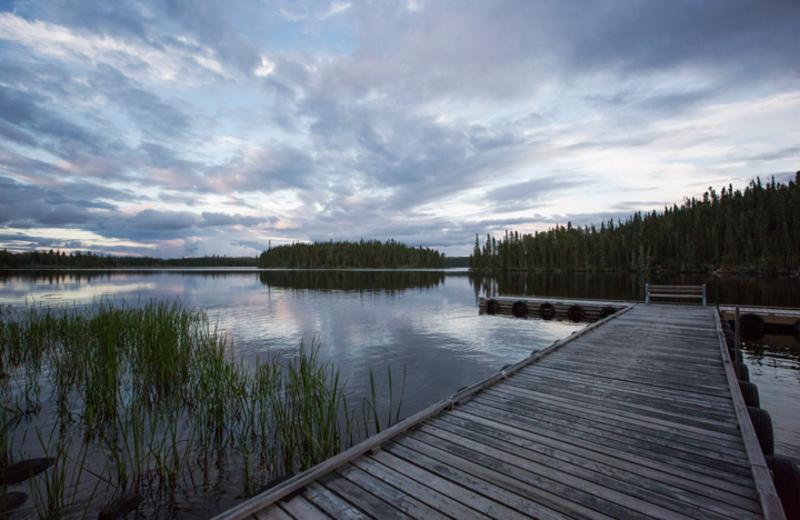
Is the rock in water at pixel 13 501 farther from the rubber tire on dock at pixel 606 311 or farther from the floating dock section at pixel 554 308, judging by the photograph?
the rubber tire on dock at pixel 606 311

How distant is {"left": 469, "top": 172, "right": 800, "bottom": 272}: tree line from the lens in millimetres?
74125

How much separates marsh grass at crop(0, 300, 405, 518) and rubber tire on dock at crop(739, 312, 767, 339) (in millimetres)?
19755

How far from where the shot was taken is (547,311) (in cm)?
2420

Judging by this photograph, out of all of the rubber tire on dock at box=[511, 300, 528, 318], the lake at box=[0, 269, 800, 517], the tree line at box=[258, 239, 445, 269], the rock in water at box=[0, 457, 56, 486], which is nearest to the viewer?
the rock in water at box=[0, 457, 56, 486]

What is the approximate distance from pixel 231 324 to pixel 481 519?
66.5 ft

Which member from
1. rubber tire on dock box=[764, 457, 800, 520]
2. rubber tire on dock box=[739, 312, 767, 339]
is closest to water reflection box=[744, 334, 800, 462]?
rubber tire on dock box=[739, 312, 767, 339]

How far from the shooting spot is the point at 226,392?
813 cm

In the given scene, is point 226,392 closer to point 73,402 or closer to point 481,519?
point 73,402

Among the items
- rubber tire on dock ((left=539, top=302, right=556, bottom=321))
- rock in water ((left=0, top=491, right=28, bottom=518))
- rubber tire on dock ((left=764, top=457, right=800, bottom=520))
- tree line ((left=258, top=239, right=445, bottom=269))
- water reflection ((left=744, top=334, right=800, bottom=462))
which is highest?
tree line ((left=258, top=239, right=445, bottom=269))

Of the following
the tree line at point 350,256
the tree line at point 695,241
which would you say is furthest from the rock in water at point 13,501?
the tree line at point 350,256

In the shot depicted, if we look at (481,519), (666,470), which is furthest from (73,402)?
(666,470)

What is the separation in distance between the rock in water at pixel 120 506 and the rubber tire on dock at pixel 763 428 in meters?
8.97

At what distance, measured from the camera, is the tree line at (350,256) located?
528 ft

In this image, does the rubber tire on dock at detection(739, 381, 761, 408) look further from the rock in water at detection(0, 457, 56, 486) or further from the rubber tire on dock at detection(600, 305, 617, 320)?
the rubber tire on dock at detection(600, 305, 617, 320)
